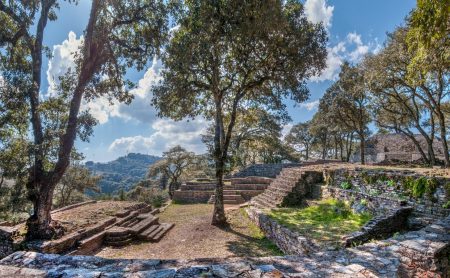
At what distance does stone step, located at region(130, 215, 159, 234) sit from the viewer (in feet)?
34.6

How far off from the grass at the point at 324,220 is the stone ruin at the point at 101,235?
5.12 m

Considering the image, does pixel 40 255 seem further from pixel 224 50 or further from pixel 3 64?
pixel 224 50

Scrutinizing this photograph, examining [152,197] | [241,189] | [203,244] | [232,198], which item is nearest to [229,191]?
[232,198]

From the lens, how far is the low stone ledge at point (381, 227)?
252 inches

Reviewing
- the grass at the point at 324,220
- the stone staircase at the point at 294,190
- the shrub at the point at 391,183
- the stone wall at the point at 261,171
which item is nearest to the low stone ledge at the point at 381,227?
the grass at the point at 324,220

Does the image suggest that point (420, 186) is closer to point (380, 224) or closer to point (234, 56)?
point (380, 224)

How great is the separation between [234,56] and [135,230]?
8.11m

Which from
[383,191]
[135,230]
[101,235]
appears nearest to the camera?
[383,191]

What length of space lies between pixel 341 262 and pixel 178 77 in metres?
9.26

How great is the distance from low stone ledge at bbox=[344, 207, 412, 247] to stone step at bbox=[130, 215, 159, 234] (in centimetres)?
761

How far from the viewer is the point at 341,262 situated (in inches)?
170

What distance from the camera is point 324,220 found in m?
9.41

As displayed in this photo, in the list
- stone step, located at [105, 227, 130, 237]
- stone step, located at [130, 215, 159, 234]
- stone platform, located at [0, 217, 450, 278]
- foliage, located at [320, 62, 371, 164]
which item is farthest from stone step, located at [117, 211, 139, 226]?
foliage, located at [320, 62, 371, 164]

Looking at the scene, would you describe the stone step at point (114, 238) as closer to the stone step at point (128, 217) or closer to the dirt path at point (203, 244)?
the dirt path at point (203, 244)
